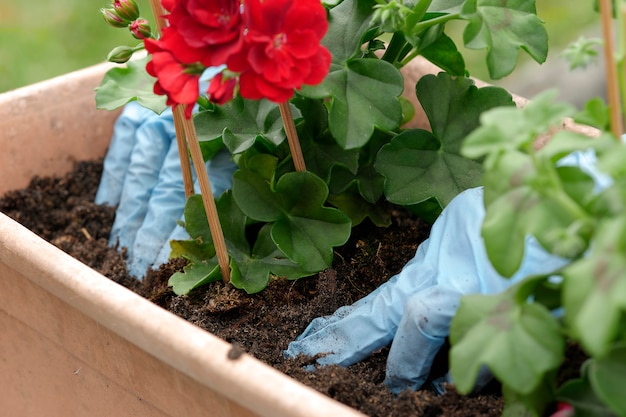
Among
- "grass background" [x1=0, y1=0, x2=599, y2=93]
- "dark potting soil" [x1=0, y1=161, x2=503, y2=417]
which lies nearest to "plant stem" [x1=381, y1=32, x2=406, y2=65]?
"dark potting soil" [x1=0, y1=161, x2=503, y2=417]

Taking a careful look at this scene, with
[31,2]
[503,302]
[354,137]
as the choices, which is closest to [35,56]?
[31,2]

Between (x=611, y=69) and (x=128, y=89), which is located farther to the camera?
(x=128, y=89)

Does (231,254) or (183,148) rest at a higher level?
(183,148)

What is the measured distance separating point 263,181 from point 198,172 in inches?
4.8

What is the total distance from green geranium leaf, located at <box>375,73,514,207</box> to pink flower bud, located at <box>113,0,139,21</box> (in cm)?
36

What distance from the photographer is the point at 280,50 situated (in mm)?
803

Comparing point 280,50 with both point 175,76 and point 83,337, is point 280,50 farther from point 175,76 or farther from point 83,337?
point 83,337

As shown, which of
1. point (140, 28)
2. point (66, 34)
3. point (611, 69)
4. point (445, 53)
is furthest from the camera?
point (66, 34)

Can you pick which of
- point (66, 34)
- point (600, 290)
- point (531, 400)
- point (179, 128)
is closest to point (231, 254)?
point (179, 128)

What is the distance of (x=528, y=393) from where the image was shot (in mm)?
724

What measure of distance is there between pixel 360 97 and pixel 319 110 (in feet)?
0.49

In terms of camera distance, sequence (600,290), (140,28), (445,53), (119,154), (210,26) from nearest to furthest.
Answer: (600,290)
(210,26)
(140,28)
(445,53)
(119,154)

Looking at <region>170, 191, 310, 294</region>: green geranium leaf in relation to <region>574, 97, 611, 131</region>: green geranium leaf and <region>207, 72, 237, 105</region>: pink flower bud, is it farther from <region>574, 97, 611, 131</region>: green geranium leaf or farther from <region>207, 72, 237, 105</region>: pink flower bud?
<region>574, 97, 611, 131</region>: green geranium leaf

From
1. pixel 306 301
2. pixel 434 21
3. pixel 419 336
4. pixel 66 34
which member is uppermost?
pixel 434 21
